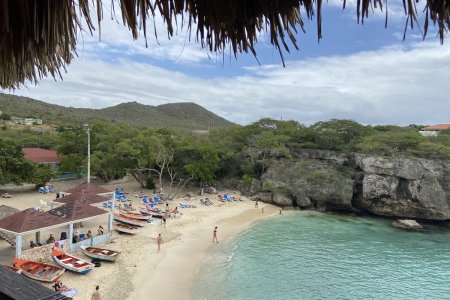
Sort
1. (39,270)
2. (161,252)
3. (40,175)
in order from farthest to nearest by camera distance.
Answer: (40,175) → (161,252) → (39,270)

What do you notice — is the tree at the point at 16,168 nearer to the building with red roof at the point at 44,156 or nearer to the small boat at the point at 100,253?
the building with red roof at the point at 44,156

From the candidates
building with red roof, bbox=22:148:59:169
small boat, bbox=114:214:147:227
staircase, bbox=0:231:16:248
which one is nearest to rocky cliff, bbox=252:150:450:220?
small boat, bbox=114:214:147:227

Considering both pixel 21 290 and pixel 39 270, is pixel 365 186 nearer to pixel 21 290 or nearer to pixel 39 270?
pixel 39 270

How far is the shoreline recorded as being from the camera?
40.3 feet

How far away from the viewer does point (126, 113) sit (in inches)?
3578

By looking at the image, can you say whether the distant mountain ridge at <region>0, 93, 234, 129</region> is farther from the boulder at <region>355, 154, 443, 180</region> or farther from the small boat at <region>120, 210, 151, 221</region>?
the boulder at <region>355, 154, 443, 180</region>

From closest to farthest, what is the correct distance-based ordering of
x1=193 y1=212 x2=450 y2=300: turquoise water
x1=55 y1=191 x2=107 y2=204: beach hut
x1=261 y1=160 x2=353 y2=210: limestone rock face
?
x1=193 y1=212 x2=450 y2=300: turquoise water
x1=55 y1=191 x2=107 y2=204: beach hut
x1=261 y1=160 x2=353 y2=210: limestone rock face

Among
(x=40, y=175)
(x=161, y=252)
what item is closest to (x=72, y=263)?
(x=161, y=252)

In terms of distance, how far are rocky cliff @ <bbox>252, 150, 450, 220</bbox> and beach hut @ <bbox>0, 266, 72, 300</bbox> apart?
25.6 metres

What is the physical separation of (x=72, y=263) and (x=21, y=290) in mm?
9586

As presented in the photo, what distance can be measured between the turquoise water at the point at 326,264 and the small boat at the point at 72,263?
4014 millimetres

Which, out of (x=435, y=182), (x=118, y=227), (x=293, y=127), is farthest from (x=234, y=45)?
(x=293, y=127)

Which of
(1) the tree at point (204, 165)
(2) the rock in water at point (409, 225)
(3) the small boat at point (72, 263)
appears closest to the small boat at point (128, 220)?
(3) the small boat at point (72, 263)

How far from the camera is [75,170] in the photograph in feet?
102
